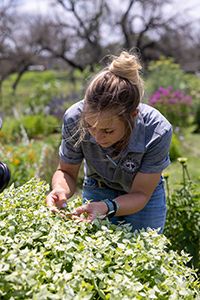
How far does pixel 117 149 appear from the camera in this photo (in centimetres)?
221

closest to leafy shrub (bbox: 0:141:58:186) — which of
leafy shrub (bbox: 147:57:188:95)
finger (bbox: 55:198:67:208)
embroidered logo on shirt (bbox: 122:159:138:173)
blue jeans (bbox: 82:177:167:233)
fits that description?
blue jeans (bbox: 82:177:167:233)

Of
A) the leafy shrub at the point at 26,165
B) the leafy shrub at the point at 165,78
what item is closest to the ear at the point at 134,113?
the leafy shrub at the point at 26,165

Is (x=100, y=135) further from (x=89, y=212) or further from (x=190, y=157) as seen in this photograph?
(x=190, y=157)

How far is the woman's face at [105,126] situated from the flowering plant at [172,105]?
19.0 ft

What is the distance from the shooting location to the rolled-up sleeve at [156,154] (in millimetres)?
2111

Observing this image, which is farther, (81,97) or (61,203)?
(81,97)

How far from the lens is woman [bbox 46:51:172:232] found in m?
1.93

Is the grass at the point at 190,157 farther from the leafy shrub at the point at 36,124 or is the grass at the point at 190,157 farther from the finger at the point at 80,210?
the finger at the point at 80,210

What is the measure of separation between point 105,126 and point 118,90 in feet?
0.49

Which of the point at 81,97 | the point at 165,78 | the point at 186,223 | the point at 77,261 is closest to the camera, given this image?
the point at 77,261

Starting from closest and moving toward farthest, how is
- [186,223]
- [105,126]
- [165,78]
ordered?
[105,126], [186,223], [165,78]

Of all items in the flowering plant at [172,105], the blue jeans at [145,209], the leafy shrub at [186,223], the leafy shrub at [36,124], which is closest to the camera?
the blue jeans at [145,209]

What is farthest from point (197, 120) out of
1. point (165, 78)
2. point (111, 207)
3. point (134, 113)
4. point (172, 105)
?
point (111, 207)

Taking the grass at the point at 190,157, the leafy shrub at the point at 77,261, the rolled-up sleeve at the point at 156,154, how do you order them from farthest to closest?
the grass at the point at 190,157, the rolled-up sleeve at the point at 156,154, the leafy shrub at the point at 77,261
